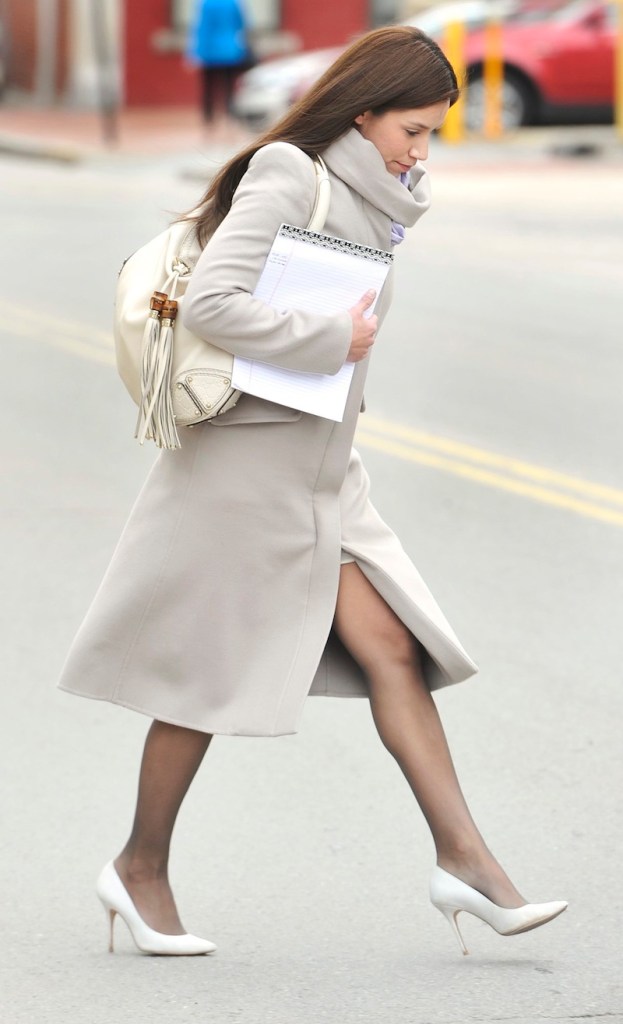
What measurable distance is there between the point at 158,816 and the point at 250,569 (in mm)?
541

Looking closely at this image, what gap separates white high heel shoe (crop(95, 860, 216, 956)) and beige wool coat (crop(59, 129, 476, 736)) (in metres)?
0.40

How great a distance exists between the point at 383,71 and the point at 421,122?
0.12 meters

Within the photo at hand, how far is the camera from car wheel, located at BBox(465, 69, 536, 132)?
22500mm

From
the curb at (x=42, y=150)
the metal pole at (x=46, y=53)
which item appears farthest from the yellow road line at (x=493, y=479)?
the metal pole at (x=46, y=53)

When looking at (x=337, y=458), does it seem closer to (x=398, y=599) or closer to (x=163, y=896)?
(x=398, y=599)

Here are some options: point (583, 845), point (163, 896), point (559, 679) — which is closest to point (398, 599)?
point (163, 896)

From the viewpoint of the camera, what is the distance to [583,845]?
4.37 meters

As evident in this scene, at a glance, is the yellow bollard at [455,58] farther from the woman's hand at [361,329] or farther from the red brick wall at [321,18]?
the woman's hand at [361,329]

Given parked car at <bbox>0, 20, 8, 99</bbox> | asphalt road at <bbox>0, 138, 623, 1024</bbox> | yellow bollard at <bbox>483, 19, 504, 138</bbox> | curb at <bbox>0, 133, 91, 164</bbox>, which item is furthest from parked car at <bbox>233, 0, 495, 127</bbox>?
asphalt road at <bbox>0, 138, 623, 1024</bbox>

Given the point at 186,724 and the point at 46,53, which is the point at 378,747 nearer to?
the point at 186,724

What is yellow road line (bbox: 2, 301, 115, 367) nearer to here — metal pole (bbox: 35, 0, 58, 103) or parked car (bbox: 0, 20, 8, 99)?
metal pole (bbox: 35, 0, 58, 103)

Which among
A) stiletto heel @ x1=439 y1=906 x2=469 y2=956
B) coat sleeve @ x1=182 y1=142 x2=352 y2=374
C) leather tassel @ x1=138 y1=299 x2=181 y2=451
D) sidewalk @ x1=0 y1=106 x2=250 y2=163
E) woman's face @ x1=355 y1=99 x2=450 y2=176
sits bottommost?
sidewalk @ x1=0 y1=106 x2=250 y2=163

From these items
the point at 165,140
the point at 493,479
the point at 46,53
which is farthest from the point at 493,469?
the point at 46,53

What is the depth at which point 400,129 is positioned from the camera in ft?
11.4
